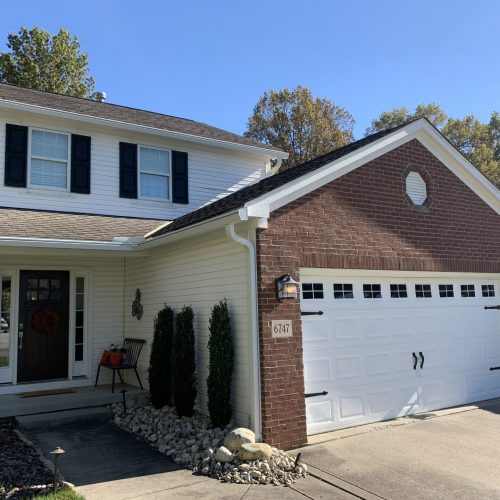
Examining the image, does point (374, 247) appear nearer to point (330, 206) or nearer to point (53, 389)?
point (330, 206)

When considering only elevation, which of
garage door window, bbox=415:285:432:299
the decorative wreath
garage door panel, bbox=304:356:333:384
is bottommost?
garage door panel, bbox=304:356:333:384

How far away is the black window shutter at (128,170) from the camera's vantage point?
10.6 m

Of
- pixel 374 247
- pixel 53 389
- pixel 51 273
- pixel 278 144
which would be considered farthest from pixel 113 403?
pixel 278 144

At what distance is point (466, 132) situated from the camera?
116 ft

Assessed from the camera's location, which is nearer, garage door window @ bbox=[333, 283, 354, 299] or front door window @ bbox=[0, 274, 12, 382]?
garage door window @ bbox=[333, 283, 354, 299]

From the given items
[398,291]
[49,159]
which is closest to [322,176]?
[398,291]

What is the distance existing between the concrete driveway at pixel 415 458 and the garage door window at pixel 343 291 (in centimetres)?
191

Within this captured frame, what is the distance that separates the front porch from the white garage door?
3602 mm

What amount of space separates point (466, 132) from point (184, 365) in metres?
34.0

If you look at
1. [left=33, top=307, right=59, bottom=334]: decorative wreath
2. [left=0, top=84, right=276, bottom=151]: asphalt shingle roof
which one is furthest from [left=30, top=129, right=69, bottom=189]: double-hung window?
[left=33, top=307, right=59, bottom=334]: decorative wreath

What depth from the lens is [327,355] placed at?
23.2ft

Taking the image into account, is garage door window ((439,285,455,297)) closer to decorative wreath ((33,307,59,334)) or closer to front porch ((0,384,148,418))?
front porch ((0,384,148,418))

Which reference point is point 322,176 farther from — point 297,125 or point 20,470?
point 297,125

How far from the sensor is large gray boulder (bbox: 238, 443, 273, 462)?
18.1ft
